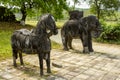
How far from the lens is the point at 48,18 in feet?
21.2

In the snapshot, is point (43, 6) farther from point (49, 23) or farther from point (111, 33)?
point (49, 23)

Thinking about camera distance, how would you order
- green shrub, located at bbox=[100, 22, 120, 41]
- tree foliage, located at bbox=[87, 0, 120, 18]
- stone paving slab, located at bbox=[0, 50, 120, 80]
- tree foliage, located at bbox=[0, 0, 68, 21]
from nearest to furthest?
stone paving slab, located at bbox=[0, 50, 120, 80] < green shrub, located at bbox=[100, 22, 120, 41] < tree foliage, located at bbox=[0, 0, 68, 21] < tree foliage, located at bbox=[87, 0, 120, 18]

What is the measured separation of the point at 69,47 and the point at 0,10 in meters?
12.8

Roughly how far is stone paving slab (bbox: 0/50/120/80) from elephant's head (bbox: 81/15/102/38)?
51.4 inches

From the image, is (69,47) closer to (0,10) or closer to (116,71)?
(116,71)

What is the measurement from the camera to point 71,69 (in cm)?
780

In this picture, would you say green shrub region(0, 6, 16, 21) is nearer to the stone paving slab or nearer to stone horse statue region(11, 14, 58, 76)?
the stone paving slab

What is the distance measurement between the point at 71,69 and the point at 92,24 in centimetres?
349

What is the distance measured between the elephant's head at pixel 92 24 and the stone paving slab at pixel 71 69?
1.30m

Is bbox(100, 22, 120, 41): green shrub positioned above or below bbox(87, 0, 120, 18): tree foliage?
below

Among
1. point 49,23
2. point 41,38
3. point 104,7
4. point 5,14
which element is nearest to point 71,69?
point 41,38

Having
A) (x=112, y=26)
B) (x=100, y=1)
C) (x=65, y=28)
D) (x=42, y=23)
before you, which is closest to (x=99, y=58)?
(x=65, y=28)

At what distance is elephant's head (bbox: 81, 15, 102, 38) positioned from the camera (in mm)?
10562

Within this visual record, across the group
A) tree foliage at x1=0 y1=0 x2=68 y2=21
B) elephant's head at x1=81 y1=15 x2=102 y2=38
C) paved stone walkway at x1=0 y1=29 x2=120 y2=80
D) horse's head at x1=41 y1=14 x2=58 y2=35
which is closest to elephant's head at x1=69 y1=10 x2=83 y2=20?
elephant's head at x1=81 y1=15 x2=102 y2=38
